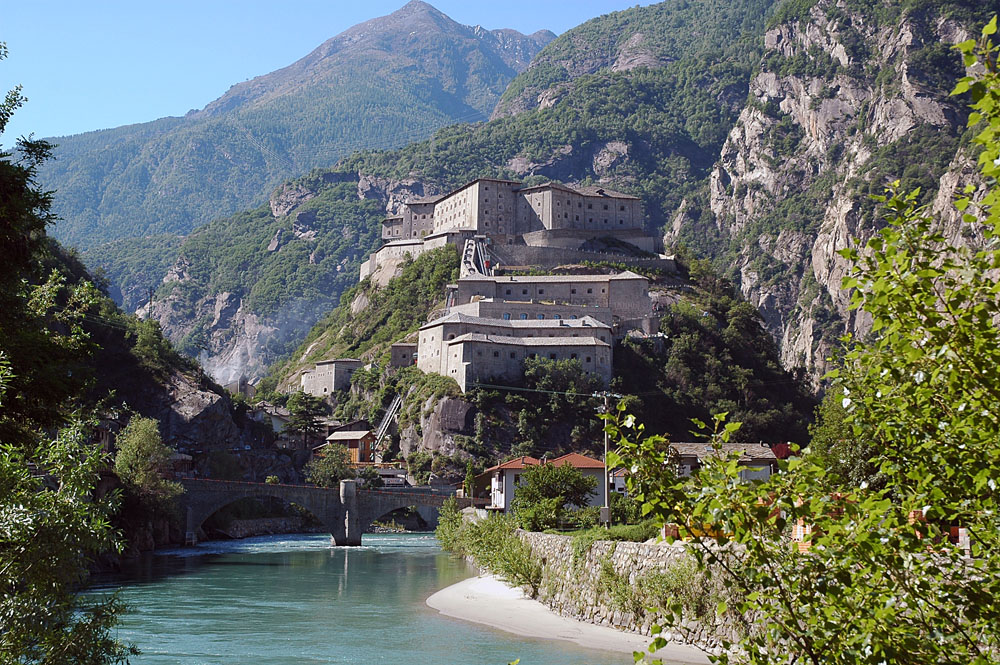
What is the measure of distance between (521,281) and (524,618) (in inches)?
2752

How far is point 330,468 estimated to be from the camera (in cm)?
8112

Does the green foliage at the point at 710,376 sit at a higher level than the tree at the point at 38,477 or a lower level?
higher

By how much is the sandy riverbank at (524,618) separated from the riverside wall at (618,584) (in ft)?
1.29

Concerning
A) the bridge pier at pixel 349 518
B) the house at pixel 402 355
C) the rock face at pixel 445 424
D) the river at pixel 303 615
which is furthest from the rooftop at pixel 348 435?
the river at pixel 303 615

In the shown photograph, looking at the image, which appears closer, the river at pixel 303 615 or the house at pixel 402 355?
the river at pixel 303 615

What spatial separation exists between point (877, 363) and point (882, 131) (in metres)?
168

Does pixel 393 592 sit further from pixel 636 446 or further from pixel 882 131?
pixel 882 131

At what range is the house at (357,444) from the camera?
8969cm

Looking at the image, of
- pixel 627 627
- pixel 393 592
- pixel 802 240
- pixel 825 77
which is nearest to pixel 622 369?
pixel 393 592

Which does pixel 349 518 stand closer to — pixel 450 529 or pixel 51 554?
pixel 450 529

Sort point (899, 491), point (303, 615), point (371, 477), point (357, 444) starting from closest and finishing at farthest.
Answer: point (899, 491), point (303, 615), point (371, 477), point (357, 444)

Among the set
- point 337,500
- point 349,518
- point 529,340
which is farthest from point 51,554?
point 529,340

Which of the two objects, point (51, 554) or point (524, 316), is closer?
point (51, 554)

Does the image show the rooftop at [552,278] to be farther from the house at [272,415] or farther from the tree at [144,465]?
the tree at [144,465]
